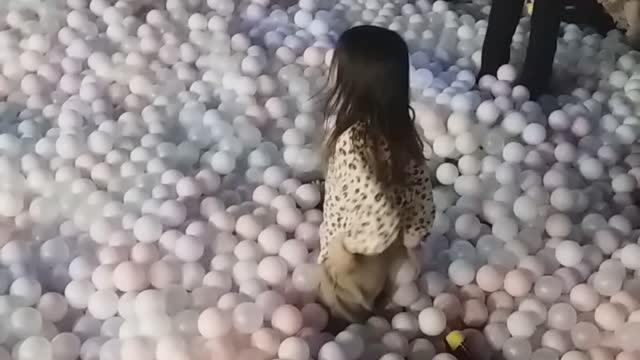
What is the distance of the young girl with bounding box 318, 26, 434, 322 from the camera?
4.04ft

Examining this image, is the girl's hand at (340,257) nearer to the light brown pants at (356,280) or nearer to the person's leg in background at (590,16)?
the light brown pants at (356,280)

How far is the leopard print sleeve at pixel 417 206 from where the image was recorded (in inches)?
52.5

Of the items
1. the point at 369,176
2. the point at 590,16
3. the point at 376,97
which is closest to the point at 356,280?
the point at 369,176

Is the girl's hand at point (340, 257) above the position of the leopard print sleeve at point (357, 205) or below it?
below

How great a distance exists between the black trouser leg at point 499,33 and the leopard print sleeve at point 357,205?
26.3 inches

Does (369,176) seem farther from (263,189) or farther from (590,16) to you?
(590,16)

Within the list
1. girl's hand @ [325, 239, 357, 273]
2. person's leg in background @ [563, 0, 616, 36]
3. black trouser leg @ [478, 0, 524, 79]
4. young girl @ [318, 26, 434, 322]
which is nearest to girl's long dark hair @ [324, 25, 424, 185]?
young girl @ [318, 26, 434, 322]

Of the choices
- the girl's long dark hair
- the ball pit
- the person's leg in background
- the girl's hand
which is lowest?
the person's leg in background

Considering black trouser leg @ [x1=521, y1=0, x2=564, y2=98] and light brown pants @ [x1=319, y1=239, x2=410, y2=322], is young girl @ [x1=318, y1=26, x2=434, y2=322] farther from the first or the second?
black trouser leg @ [x1=521, y1=0, x2=564, y2=98]

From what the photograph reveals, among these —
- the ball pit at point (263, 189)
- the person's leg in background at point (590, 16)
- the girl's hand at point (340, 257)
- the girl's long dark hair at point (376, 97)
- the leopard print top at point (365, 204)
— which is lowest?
the person's leg in background at point (590, 16)

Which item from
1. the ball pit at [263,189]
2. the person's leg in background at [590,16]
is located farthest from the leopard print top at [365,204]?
the person's leg in background at [590,16]

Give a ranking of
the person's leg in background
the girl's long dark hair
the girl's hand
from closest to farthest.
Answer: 1. the girl's long dark hair
2. the girl's hand
3. the person's leg in background

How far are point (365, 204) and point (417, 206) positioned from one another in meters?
0.11

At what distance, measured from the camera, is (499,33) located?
1.85m
